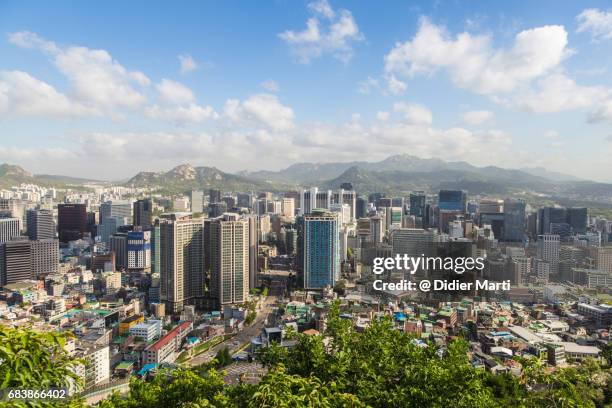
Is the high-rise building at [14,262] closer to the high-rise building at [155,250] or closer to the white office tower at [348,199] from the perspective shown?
the high-rise building at [155,250]

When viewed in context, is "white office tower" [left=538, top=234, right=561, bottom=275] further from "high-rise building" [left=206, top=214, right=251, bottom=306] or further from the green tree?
the green tree

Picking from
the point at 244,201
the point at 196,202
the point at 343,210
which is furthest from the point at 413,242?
the point at 244,201

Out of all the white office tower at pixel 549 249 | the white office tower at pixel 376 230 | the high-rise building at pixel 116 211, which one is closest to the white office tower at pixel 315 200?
the white office tower at pixel 376 230

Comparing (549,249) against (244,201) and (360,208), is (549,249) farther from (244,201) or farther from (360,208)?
(244,201)

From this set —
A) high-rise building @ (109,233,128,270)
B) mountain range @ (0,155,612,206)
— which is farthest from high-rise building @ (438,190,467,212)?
high-rise building @ (109,233,128,270)

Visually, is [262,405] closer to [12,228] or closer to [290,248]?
[290,248]

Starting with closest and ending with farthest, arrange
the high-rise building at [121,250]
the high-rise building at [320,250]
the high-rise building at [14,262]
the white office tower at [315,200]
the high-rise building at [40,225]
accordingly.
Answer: the high-rise building at [14,262]
the high-rise building at [320,250]
the high-rise building at [121,250]
the high-rise building at [40,225]
the white office tower at [315,200]

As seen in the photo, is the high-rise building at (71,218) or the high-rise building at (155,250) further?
the high-rise building at (71,218)
